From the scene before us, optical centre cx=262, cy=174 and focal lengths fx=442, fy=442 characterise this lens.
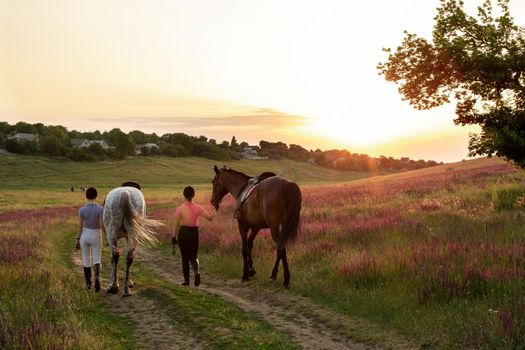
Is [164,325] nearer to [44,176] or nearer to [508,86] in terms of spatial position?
[508,86]

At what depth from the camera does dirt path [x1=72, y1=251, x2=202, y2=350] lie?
6.88m

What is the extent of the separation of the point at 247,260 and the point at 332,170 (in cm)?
13295

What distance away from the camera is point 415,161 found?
182375 mm

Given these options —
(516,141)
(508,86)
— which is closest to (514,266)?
(516,141)

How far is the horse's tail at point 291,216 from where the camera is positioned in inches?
420

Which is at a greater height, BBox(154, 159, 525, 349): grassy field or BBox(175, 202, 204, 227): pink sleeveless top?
BBox(175, 202, 204, 227): pink sleeveless top

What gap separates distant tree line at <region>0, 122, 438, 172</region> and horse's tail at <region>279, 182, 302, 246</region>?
366 feet

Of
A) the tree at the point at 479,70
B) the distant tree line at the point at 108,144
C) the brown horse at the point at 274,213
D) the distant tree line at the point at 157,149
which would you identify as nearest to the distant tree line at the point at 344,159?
the distant tree line at the point at 157,149

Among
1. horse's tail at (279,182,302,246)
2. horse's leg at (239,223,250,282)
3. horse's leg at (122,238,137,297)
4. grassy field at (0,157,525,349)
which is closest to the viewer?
grassy field at (0,157,525,349)

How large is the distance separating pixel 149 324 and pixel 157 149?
132m

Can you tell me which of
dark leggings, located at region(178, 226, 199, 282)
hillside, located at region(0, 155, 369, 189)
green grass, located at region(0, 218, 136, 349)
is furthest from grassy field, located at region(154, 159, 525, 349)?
hillside, located at region(0, 155, 369, 189)

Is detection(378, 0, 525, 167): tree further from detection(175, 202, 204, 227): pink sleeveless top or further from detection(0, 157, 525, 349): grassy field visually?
detection(175, 202, 204, 227): pink sleeveless top

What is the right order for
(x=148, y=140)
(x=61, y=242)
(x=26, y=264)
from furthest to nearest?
(x=148, y=140) < (x=61, y=242) < (x=26, y=264)

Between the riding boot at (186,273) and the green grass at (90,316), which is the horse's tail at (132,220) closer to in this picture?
the riding boot at (186,273)
